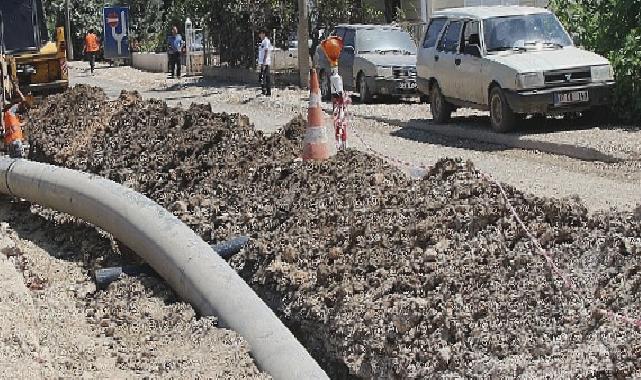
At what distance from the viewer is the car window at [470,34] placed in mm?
17109

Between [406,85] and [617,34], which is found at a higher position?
[617,34]

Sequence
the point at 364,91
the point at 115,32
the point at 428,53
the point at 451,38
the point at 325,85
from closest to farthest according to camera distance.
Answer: the point at 451,38
the point at 428,53
the point at 364,91
the point at 325,85
the point at 115,32

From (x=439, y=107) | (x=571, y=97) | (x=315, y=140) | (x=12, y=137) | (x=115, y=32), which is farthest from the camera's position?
(x=115, y=32)

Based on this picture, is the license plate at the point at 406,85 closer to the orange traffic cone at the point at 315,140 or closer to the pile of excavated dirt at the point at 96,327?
the orange traffic cone at the point at 315,140

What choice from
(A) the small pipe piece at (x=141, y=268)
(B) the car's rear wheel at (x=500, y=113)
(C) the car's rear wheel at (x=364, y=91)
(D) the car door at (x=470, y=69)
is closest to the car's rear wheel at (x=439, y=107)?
(D) the car door at (x=470, y=69)

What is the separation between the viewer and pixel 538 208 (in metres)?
6.83

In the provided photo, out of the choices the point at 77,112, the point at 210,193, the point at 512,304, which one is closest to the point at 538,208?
the point at 512,304

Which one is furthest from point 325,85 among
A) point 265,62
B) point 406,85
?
point 265,62

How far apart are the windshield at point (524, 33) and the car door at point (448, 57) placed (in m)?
0.86

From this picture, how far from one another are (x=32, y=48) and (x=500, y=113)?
1093 cm

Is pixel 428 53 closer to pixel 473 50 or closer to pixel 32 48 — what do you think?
pixel 473 50

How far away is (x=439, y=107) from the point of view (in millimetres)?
18688

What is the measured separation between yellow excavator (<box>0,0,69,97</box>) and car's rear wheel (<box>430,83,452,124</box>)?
8.52m

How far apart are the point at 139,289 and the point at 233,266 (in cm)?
84
